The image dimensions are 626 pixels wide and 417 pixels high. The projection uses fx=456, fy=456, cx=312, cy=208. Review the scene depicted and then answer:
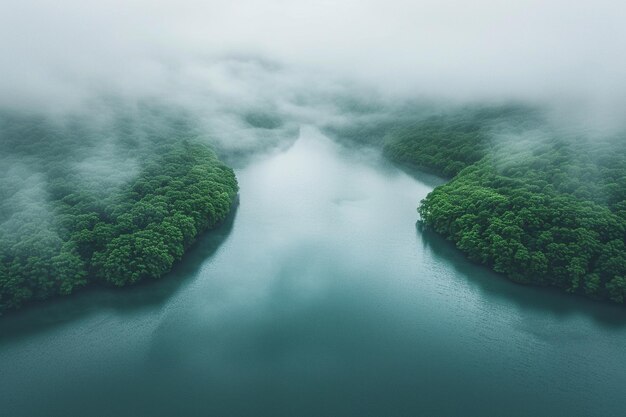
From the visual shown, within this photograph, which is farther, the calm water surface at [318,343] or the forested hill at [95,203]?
the forested hill at [95,203]

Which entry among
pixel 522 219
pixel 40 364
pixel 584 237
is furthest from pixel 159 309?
pixel 584 237

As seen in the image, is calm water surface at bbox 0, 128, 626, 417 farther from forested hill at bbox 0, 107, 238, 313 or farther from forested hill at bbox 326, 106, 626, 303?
forested hill at bbox 0, 107, 238, 313

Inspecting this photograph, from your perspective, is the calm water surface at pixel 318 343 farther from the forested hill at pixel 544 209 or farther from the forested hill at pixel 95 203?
the forested hill at pixel 95 203

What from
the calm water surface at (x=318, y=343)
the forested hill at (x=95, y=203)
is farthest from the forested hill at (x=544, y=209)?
the forested hill at (x=95, y=203)

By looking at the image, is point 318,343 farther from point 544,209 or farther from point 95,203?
point 95,203

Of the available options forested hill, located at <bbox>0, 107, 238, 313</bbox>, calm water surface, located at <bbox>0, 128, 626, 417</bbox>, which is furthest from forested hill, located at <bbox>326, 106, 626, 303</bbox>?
forested hill, located at <bbox>0, 107, 238, 313</bbox>
